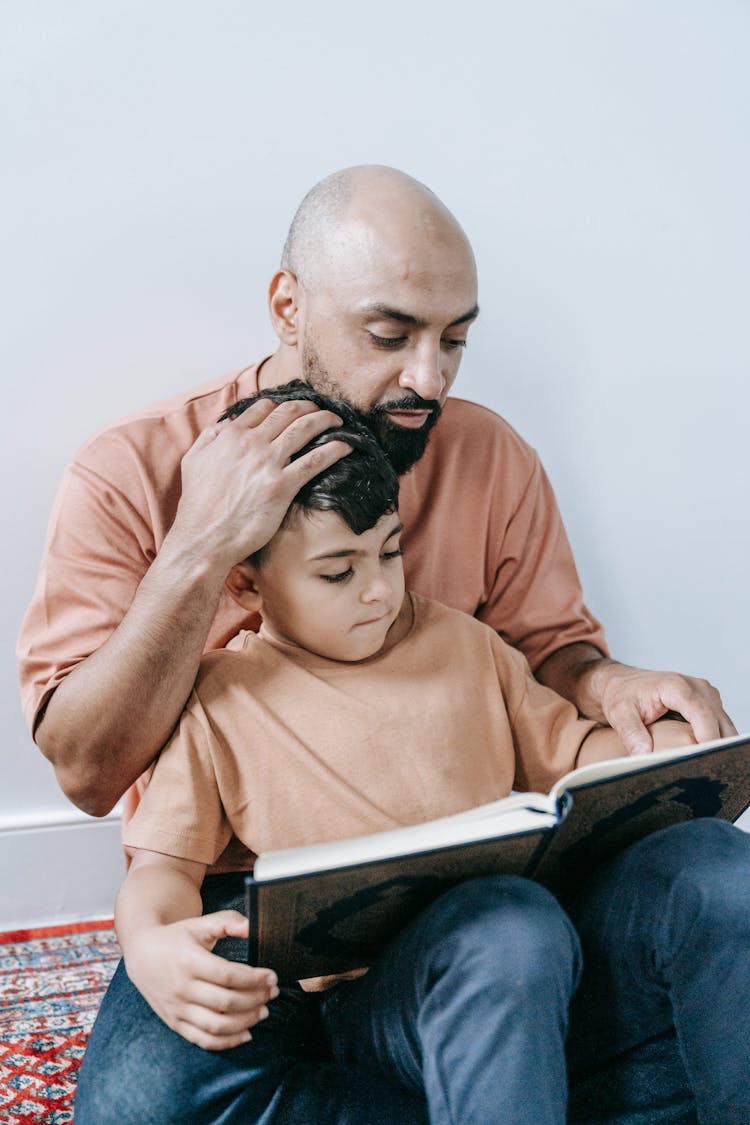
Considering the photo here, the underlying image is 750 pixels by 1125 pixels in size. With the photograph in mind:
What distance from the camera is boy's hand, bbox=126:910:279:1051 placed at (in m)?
1.08

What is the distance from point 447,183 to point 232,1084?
147 centimetres

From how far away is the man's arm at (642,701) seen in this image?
1.45 meters

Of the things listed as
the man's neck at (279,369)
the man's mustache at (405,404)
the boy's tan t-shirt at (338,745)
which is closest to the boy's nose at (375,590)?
the boy's tan t-shirt at (338,745)

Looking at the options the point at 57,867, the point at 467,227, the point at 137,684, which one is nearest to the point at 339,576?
the point at 137,684

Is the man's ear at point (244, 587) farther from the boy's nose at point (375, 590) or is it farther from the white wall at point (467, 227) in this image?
the white wall at point (467, 227)

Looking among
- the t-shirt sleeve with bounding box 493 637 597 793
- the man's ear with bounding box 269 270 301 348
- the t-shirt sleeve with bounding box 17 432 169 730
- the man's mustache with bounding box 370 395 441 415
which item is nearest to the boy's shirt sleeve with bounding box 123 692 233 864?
the t-shirt sleeve with bounding box 17 432 169 730

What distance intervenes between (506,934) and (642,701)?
1.64 ft

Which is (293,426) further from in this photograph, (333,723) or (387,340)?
(333,723)

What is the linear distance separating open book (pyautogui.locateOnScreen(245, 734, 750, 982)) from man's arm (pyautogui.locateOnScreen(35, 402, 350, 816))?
0.34m

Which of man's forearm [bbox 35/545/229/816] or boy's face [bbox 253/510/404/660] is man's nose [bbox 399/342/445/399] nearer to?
boy's face [bbox 253/510/404/660]

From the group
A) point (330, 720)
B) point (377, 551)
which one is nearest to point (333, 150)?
point (377, 551)

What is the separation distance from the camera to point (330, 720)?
1384 mm

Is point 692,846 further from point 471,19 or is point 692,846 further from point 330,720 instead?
point 471,19

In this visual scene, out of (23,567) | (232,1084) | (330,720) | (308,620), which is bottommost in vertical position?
(232,1084)
